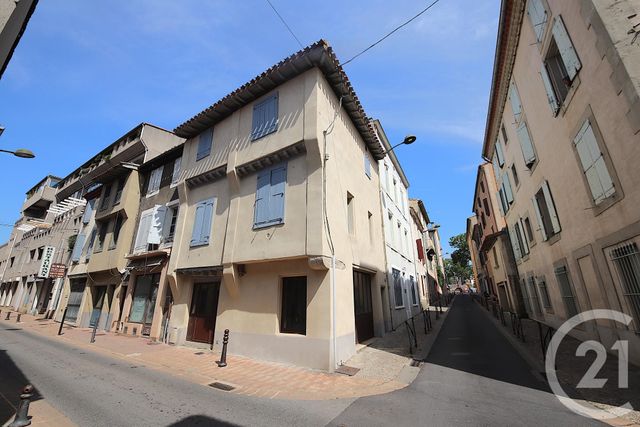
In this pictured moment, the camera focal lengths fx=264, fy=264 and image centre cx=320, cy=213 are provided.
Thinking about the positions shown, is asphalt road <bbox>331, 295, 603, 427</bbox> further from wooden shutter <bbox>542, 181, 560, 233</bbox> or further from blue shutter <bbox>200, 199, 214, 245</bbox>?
blue shutter <bbox>200, 199, 214, 245</bbox>

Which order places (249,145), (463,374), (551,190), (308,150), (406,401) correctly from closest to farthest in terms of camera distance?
(406,401) → (463,374) → (308,150) → (551,190) → (249,145)

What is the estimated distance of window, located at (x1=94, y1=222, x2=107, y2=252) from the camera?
57.4 ft

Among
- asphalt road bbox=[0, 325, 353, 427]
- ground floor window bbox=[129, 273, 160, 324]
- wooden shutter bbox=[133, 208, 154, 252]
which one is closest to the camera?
asphalt road bbox=[0, 325, 353, 427]

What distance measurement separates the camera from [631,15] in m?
5.43

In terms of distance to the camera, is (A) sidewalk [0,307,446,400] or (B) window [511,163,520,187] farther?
(B) window [511,163,520,187]

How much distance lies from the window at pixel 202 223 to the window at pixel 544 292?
15.1 metres

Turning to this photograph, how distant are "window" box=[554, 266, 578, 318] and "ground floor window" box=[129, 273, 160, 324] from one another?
58.1 feet

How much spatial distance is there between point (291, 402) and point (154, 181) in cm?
1546

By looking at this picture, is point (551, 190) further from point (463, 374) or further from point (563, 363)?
point (463, 374)

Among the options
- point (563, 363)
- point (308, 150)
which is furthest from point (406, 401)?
point (308, 150)

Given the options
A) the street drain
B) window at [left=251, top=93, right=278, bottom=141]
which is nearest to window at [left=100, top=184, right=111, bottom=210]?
window at [left=251, top=93, right=278, bottom=141]

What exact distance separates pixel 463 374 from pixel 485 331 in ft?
25.0

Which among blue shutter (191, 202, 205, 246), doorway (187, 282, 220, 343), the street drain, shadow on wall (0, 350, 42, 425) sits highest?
blue shutter (191, 202, 205, 246)

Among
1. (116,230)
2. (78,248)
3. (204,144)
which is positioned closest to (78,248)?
(78,248)
